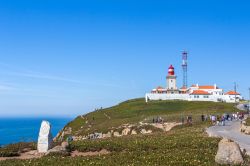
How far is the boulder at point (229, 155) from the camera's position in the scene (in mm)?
25000

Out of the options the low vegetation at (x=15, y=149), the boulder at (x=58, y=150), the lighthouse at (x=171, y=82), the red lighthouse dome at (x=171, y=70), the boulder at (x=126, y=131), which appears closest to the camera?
the boulder at (x=58, y=150)

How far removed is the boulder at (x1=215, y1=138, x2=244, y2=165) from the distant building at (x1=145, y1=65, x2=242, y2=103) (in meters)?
107

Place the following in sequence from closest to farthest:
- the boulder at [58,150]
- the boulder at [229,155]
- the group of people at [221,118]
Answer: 1. the boulder at [229,155]
2. the boulder at [58,150]
3. the group of people at [221,118]

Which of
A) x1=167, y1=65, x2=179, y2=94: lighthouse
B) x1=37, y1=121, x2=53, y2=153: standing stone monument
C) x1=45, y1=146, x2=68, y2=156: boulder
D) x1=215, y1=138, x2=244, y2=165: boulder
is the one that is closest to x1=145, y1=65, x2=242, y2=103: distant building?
x1=167, y1=65, x2=179, y2=94: lighthouse

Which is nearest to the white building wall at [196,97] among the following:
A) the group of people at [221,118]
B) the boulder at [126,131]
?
the group of people at [221,118]

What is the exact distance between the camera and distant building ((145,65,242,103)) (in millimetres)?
131250

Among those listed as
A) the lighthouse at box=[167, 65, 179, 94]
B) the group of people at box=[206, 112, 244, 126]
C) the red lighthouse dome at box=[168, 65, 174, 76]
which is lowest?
the group of people at box=[206, 112, 244, 126]

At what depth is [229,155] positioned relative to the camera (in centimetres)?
2503

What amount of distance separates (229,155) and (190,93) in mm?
110099

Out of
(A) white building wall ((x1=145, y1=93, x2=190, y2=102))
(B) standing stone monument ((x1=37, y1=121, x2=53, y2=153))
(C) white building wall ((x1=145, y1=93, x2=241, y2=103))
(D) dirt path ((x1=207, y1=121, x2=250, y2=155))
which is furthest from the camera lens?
(A) white building wall ((x1=145, y1=93, x2=190, y2=102))

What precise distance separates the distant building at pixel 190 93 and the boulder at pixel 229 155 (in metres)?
107

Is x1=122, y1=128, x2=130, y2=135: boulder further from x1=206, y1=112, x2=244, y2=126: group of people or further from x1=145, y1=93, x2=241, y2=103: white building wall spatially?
x1=145, y1=93, x2=241, y2=103: white building wall

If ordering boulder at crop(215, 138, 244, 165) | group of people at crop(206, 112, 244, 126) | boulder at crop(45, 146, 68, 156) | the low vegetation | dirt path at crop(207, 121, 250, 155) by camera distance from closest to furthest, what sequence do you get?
boulder at crop(215, 138, 244, 165) < boulder at crop(45, 146, 68, 156) < the low vegetation < dirt path at crop(207, 121, 250, 155) < group of people at crop(206, 112, 244, 126)

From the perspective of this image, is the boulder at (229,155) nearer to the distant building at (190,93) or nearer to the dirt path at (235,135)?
the dirt path at (235,135)
